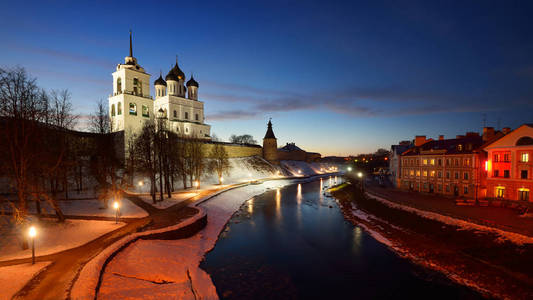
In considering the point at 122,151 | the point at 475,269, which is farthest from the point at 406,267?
the point at 122,151

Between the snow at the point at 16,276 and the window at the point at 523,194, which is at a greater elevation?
the window at the point at 523,194

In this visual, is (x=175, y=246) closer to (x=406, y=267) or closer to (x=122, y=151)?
(x=406, y=267)

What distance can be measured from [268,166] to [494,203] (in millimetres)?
60492

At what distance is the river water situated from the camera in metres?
14.1

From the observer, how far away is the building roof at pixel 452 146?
31.5m

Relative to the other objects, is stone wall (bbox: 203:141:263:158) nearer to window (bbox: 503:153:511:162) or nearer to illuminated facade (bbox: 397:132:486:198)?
illuminated facade (bbox: 397:132:486:198)

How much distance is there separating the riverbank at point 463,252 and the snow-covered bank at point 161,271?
607 inches

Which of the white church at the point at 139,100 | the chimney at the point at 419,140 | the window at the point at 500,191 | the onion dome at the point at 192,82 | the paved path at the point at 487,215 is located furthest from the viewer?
the onion dome at the point at 192,82

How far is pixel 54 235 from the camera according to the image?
16.4 metres

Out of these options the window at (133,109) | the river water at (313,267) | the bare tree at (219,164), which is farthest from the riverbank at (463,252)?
the window at (133,109)

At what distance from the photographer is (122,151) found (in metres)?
49.0

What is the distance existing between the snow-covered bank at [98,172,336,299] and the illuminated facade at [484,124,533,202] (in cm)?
3225

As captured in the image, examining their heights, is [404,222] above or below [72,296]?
below

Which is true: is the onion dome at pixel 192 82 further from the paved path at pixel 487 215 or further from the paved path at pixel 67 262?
the paved path at pixel 487 215
